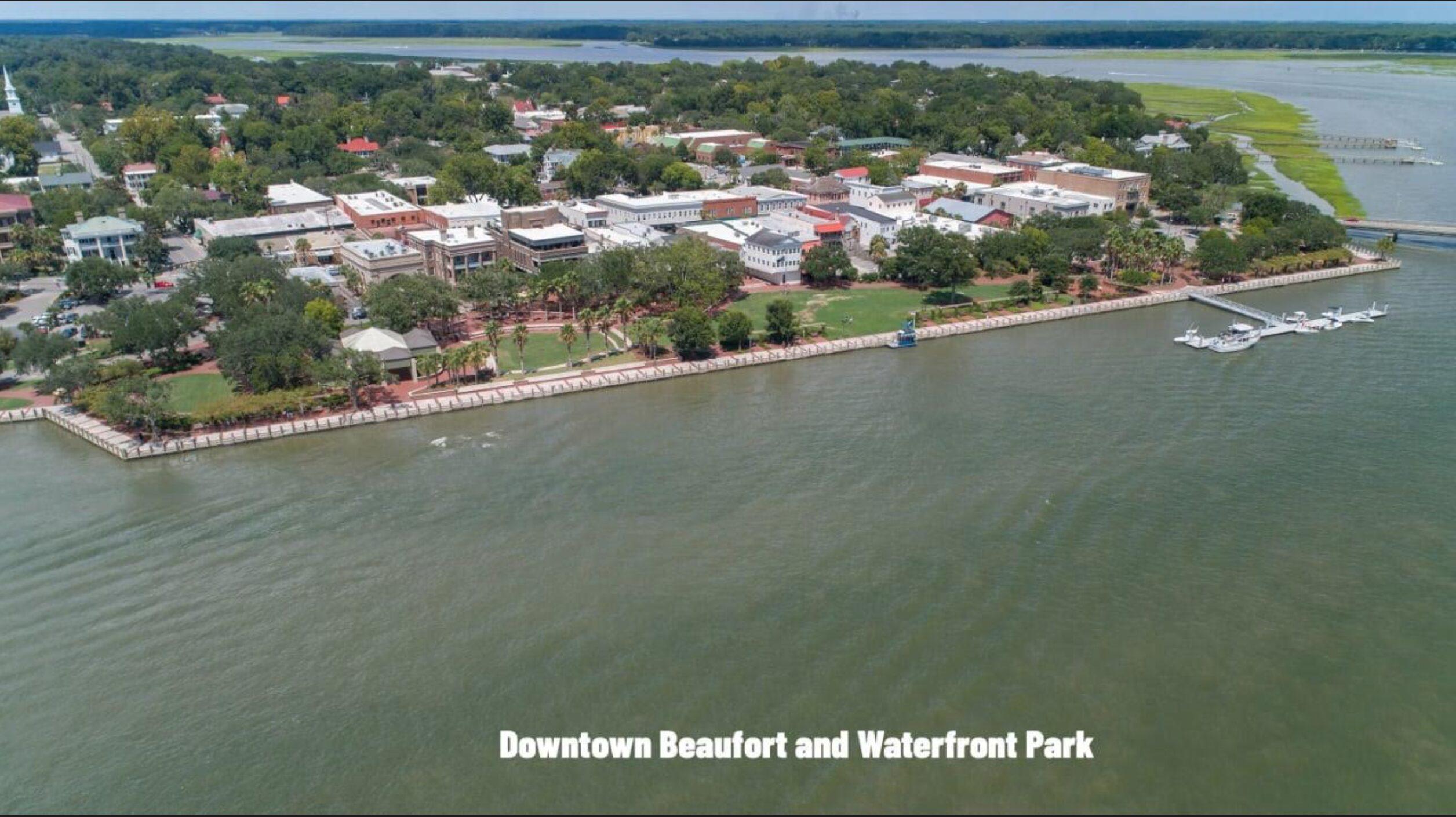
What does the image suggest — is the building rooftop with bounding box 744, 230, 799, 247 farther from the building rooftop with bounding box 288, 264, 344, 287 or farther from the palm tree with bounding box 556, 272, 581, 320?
the building rooftop with bounding box 288, 264, 344, 287

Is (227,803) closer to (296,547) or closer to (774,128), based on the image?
(296,547)

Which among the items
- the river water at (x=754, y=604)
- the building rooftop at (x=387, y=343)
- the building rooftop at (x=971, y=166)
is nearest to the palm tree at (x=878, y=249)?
the river water at (x=754, y=604)

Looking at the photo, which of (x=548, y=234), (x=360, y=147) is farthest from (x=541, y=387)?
(x=360, y=147)

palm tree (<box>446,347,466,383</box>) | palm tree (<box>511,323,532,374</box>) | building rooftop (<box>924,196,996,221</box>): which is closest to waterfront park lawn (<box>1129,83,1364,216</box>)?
building rooftop (<box>924,196,996,221</box>)

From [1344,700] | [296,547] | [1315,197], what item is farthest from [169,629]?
[1315,197]

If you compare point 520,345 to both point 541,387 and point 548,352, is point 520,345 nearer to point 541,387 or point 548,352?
point 548,352

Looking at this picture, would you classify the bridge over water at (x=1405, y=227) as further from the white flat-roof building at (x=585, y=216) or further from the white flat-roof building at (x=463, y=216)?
the white flat-roof building at (x=463, y=216)
